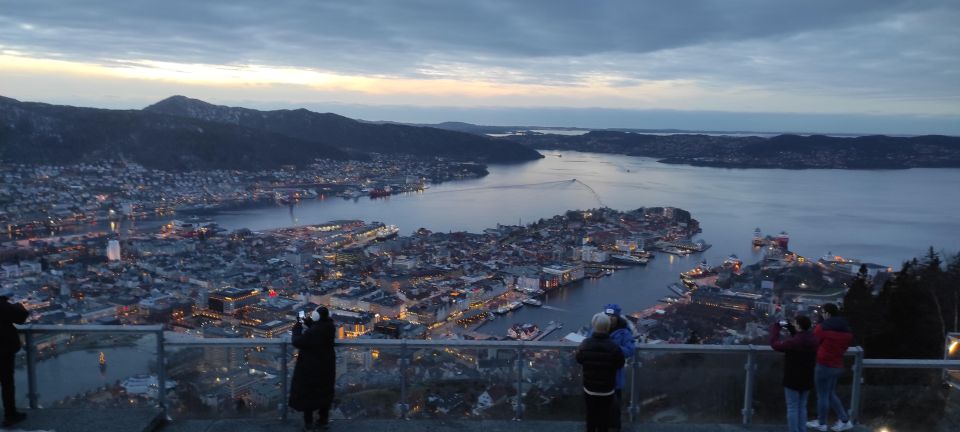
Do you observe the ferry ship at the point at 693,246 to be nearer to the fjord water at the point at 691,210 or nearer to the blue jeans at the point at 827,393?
the fjord water at the point at 691,210

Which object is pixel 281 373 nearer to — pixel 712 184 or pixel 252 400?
pixel 252 400

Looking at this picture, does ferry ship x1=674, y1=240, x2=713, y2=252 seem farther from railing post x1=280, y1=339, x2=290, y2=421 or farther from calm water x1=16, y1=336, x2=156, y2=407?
calm water x1=16, y1=336, x2=156, y2=407

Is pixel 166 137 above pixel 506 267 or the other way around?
above

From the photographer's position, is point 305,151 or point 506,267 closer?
point 506,267

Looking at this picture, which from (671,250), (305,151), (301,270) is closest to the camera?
(301,270)

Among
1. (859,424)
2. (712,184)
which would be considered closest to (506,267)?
(859,424)

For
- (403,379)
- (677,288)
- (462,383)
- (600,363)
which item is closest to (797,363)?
(600,363)

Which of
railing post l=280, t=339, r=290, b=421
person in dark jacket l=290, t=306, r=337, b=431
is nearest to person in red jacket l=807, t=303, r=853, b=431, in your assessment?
person in dark jacket l=290, t=306, r=337, b=431

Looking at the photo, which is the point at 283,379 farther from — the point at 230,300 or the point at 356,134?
the point at 356,134
